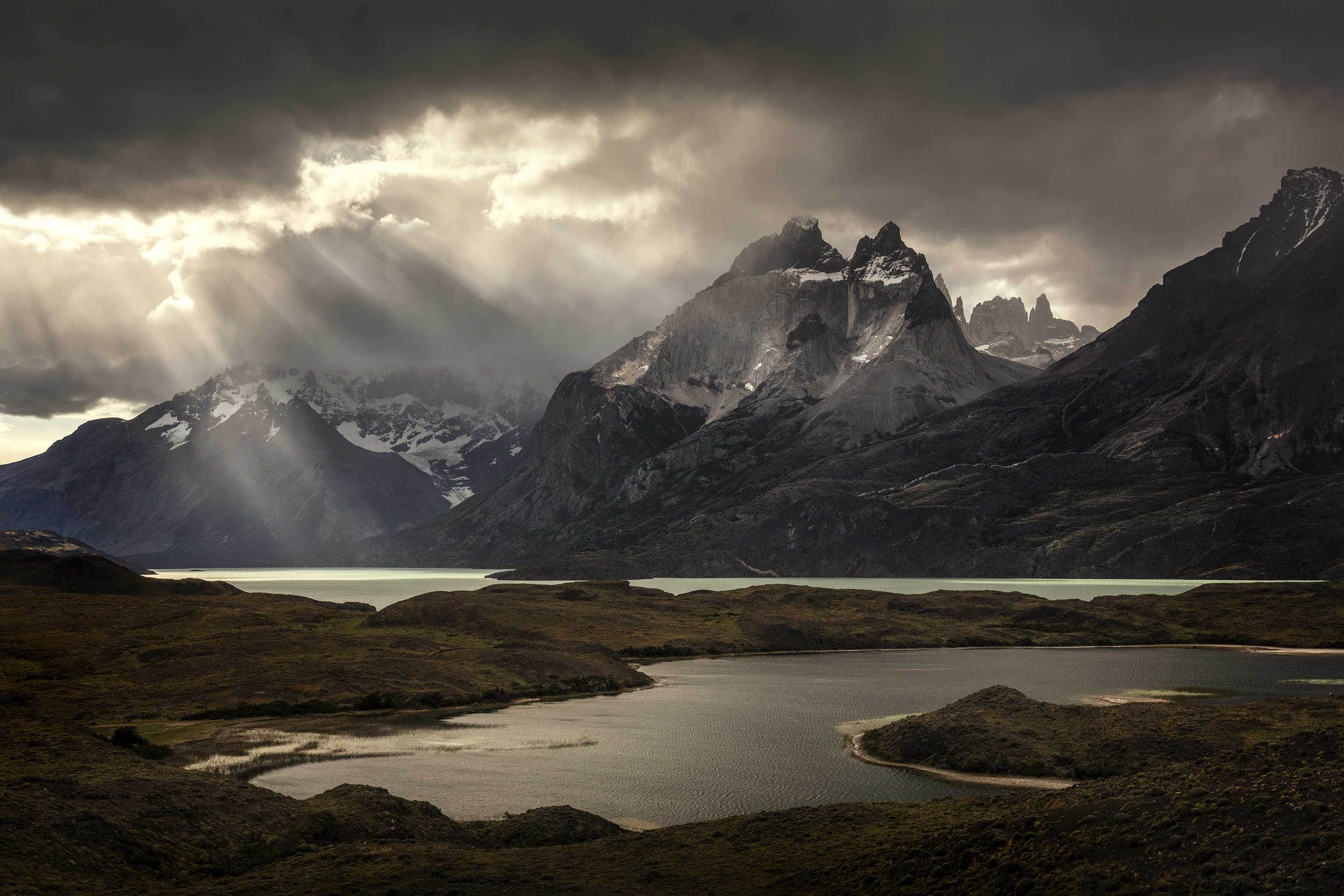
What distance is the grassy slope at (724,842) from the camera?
3597cm

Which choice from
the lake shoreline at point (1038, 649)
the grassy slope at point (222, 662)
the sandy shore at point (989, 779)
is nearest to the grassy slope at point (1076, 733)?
the sandy shore at point (989, 779)

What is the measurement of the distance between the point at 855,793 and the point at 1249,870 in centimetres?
3703

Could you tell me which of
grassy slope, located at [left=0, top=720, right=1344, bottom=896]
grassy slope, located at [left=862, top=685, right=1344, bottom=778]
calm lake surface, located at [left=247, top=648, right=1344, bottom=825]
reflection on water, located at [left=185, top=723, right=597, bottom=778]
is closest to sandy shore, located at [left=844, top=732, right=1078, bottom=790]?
grassy slope, located at [left=862, top=685, right=1344, bottom=778]

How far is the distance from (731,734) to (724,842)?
144 feet

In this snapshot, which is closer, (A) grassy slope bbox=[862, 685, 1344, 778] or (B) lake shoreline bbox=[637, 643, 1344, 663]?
(A) grassy slope bbox=[862, 685, 1344, 778]

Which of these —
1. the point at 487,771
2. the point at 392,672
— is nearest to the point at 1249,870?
the point at 487,771

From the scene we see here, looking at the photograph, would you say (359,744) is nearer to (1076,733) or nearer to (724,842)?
(724,842)

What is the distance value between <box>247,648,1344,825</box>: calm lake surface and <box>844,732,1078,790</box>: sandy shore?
1.75m

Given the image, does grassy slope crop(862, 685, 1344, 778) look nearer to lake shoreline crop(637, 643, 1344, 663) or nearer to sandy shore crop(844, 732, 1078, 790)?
sandy shore crop(844, 732, 1078, 790)

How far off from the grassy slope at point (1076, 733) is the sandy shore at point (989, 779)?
75cm

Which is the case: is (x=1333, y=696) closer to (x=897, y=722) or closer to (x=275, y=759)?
(x=897, y=722)

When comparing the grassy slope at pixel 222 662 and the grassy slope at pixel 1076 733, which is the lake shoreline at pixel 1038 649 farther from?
the grassy slope at pixel 1076 733

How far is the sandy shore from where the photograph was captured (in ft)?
230

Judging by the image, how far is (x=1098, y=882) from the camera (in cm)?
3569
